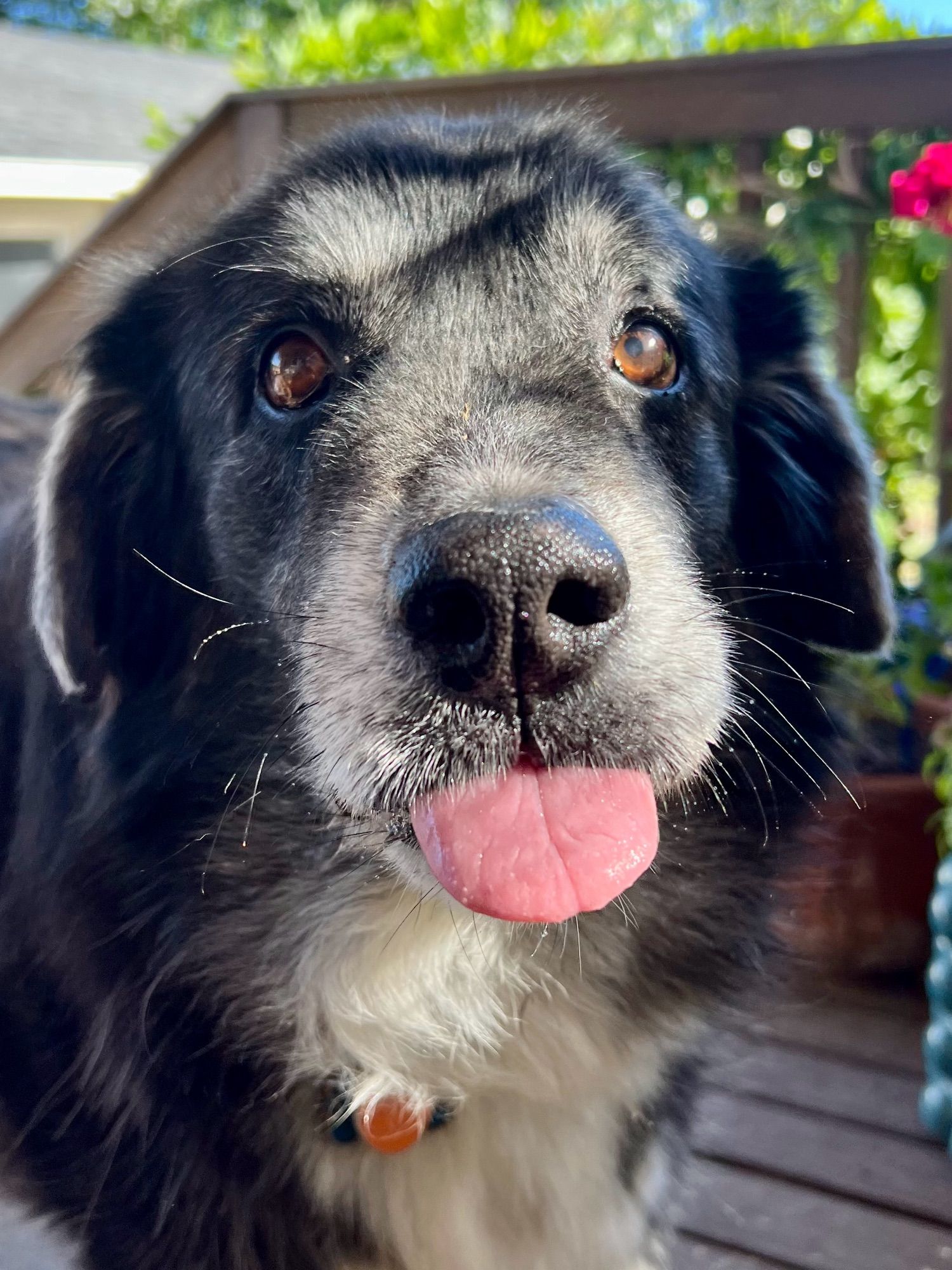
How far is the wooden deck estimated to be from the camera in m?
1.99

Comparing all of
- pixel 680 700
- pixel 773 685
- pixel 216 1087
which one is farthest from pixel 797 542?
pixel 216 1087

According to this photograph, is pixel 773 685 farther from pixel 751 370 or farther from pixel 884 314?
pixel 884 314

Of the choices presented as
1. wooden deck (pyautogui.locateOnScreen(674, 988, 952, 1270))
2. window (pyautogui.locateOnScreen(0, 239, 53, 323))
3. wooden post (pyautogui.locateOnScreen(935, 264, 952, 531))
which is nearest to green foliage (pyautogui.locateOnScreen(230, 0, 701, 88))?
wooden post (pyautogui.locateOnScreen(935, 264, 952, 531))

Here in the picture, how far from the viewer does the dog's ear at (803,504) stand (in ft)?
5.90

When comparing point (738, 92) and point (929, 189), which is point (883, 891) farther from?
point (738, 92)

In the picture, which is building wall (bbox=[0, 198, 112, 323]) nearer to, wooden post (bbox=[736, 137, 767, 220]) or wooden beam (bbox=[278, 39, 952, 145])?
wooden beam (bbox=[278, 39, 952, 145])

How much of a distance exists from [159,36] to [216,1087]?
88.6 feet

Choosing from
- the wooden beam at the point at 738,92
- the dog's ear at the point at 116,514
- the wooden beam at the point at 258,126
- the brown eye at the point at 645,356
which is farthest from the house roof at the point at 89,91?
the brown eye at the point at 645,356

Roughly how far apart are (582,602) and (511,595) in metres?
0.10

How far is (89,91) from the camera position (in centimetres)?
1423

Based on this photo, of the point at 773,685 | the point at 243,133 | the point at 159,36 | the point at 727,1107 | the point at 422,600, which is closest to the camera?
the point at 422,600

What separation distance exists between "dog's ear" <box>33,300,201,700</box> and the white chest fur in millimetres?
542

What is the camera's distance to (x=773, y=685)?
5.78ft

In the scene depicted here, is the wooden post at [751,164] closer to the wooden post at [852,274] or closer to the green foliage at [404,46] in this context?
the wooden post at [852,274]
